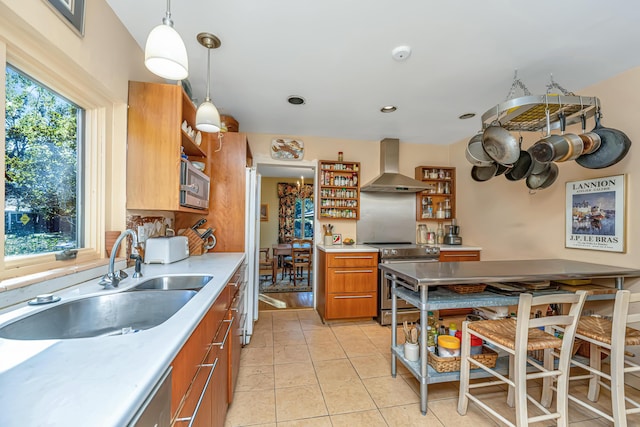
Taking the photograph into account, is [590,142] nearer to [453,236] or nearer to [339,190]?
[453,236]

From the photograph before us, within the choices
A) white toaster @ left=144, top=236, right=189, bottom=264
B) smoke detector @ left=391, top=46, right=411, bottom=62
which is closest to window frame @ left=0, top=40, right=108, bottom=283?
white toaster @ left=144, top=236, right=189, bottom=264

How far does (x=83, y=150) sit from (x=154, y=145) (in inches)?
14.7

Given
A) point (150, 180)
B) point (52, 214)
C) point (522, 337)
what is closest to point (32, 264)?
point (52, 214)

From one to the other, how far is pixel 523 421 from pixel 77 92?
9.73ft

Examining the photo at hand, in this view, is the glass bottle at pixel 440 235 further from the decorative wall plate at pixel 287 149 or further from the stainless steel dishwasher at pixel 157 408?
the stainless steel dishwasher at pixel 157 408

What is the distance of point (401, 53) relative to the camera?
1.87 meters

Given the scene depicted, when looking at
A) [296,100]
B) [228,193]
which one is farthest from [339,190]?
[228,193]

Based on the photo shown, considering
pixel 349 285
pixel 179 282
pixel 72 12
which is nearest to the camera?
pixel 72 12

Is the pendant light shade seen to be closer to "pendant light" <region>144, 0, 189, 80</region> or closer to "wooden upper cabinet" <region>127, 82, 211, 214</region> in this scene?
"wooden upper cabinet" <region>127, 82, 211, 214</region>

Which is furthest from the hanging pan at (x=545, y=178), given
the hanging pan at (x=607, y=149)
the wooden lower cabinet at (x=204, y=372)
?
the wooden lower cabinet at (x=204, y=372)

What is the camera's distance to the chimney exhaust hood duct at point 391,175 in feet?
11.8

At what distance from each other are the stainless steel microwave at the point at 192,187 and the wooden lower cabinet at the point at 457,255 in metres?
2.91

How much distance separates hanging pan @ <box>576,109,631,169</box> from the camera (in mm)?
1936

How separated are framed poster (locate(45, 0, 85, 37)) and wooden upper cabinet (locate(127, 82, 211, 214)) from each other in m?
0.49
